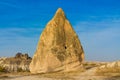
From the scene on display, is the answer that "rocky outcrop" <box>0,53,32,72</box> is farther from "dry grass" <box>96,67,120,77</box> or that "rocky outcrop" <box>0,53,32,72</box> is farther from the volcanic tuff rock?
"dry grass" <box>96,67,120,77</box>

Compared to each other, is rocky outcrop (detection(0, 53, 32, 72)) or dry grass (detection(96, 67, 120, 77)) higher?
rocky outcrop (detection(0, 53, 32, 72))

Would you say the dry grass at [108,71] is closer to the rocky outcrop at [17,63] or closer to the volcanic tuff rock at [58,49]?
the volcanic tuff rock at [58,49]

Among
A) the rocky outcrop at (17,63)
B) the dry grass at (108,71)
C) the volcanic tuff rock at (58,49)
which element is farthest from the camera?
the rocky outcrop at (17,63)

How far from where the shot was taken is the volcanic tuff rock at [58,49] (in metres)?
39.2

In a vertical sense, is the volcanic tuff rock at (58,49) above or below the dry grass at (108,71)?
above

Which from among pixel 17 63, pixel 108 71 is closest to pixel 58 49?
pixel 108 71

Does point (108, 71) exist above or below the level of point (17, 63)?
below

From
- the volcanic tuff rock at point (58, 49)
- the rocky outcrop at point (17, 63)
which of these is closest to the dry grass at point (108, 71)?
the volcanic tuff rock at point (58, 49)

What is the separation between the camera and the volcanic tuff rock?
129 ft

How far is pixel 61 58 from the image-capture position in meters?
39.2

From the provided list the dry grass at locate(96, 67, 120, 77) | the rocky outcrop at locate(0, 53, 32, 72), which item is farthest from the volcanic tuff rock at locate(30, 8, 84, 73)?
the rocky outcrop at locate(0, 53, 32, 72)

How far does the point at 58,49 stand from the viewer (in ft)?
130

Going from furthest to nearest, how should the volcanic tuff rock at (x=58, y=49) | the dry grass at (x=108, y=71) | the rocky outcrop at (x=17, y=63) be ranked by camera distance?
1. the rocky outcrop at (x=17, y=63)
2. the volcanic tuff rock at (x=58, y=49)
3. the dry grass at (x=108, y=71)

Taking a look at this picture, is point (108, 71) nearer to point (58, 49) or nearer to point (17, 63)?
point (58, 49)
